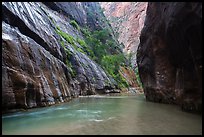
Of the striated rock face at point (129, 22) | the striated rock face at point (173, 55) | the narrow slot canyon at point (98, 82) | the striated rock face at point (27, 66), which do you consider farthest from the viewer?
the striated rock face at point (129, 22)

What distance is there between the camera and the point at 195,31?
905 cm

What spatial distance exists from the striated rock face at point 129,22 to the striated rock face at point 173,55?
2776 inches

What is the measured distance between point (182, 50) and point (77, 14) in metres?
40.4

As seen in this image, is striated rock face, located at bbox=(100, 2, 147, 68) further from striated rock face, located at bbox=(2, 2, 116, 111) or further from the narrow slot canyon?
striated rock face, located at bbox=(2, 2, 116, 111)

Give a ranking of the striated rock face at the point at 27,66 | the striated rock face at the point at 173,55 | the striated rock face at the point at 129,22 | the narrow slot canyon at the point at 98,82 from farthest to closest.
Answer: the striated rock face at the point at 129,22 → the striated rock face at the point at 27,66 → the striated rock face at the point at 173,55 → the narrow slot canyon at the point at 98,82

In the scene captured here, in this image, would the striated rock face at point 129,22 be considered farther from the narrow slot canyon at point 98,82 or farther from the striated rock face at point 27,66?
the striated rock face at point 27,66

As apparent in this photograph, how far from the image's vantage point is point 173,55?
47.2 feet

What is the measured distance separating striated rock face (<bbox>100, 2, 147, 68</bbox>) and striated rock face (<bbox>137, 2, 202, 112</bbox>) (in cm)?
7051

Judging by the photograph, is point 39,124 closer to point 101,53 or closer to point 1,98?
point 1,98

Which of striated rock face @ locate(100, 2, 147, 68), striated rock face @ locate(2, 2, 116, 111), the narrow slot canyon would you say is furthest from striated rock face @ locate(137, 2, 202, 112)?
striated rock face @ locate(100, 2, 147, 68)

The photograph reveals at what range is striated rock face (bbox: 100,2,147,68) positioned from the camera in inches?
3787

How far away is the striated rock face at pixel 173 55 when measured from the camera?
9.30 metres

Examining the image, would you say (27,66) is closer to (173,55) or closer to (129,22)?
(173,55)

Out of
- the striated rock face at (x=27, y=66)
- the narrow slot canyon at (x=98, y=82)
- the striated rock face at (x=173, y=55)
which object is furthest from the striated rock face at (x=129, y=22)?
the striated rock face at (x=27, y=66)
